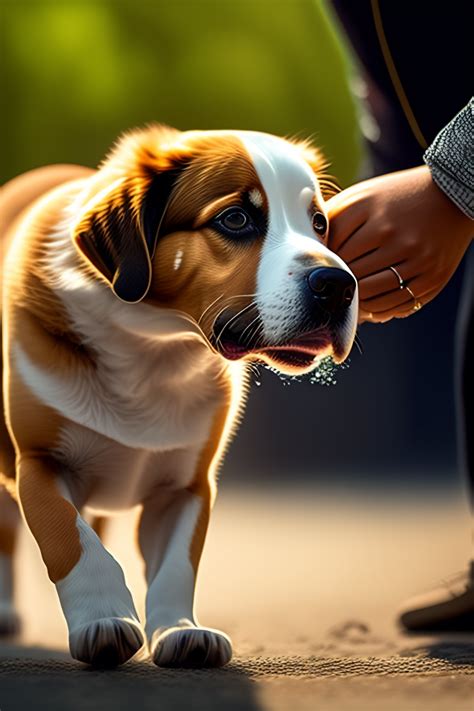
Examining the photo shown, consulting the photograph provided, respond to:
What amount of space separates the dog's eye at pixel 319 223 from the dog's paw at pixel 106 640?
2.83 feet

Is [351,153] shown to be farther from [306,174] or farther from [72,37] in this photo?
[306,174]

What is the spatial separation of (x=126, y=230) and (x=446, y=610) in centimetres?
166

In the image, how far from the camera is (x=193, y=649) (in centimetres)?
213

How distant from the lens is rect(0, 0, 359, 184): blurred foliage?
6488mm

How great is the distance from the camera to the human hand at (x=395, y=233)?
2363 mm

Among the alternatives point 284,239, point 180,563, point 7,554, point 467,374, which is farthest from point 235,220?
point 7,554

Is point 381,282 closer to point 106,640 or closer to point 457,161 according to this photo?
point 457,161

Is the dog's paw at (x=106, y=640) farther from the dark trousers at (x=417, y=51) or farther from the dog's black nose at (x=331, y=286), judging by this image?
the dark trousers at (x=417, y=51)

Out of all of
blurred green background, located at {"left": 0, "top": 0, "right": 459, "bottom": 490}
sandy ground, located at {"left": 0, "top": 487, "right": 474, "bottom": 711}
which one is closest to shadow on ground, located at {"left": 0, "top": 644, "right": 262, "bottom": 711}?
sandy ground, located at {"left": 0, "top": 487, "right": 474, "bottom": 711}

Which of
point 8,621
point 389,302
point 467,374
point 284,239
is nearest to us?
point 284,239

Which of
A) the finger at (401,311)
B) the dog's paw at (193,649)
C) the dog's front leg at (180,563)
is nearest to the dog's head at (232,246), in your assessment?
the finger at (401,311)

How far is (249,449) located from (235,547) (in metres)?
2.36

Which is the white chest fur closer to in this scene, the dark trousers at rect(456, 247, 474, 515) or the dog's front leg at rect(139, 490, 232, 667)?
the dog's front leg at rect(139, 490, 232, 667)

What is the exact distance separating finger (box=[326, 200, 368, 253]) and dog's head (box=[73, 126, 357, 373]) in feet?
0.21
